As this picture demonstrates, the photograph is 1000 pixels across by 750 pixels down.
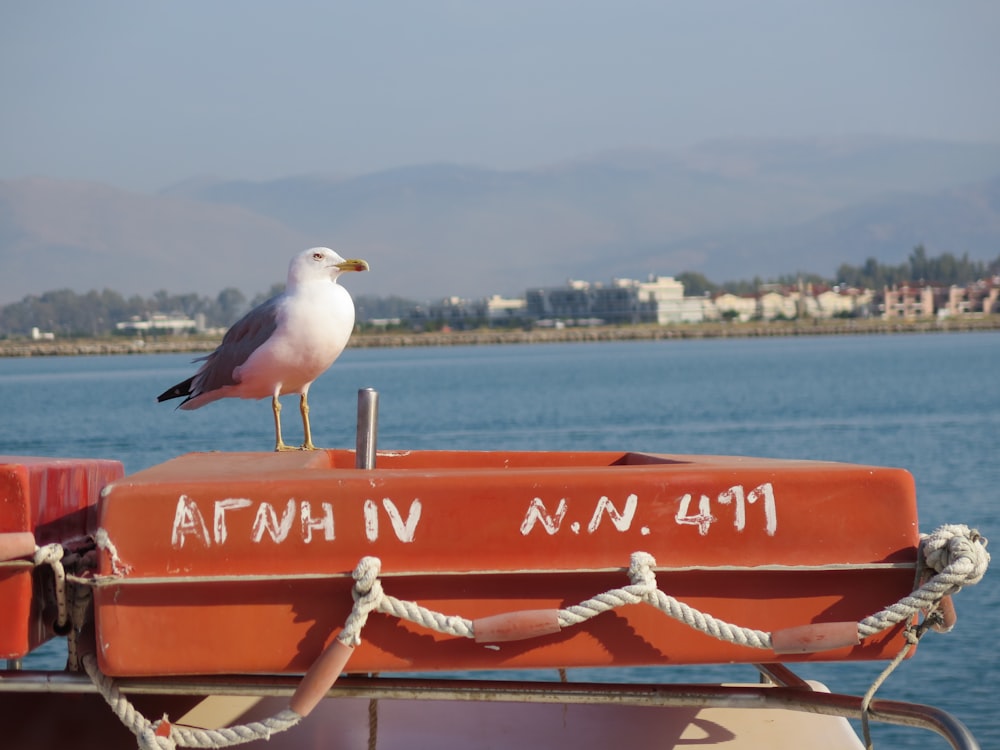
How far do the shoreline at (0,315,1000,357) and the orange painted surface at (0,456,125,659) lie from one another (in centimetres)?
17393

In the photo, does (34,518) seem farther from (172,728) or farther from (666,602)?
(666,602)

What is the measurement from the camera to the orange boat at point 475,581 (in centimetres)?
321

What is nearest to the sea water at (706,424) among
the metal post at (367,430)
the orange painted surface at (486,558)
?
the metal post at (367,430)

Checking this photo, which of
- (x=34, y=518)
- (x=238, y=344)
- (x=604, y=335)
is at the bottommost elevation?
(x=604, y=335)

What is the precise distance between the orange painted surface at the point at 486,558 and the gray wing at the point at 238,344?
1.61m

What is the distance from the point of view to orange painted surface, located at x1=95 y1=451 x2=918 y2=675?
3219 mm

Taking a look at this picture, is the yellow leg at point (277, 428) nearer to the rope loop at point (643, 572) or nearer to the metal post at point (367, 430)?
the metal post at point (367, 430)

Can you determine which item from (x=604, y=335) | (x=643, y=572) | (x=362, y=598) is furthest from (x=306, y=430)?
(x=604, y=335)

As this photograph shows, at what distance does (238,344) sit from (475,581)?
2.07 meters

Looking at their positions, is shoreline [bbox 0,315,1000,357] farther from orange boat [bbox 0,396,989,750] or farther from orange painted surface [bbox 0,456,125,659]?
orange boat [bbox 0,396,989,750]

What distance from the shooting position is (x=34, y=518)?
345cm

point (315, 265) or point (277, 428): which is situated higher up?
point (315, 265)

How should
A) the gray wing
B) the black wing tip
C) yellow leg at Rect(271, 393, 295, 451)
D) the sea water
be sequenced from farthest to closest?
the sea water
the black wing tip
the gray wing
yellow leg at Rect(271, 393, 295, 451)

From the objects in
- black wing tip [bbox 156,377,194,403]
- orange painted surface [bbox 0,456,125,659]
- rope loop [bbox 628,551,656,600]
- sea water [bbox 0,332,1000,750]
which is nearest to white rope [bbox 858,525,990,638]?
rope loop [bbox 628,551,656,600]
